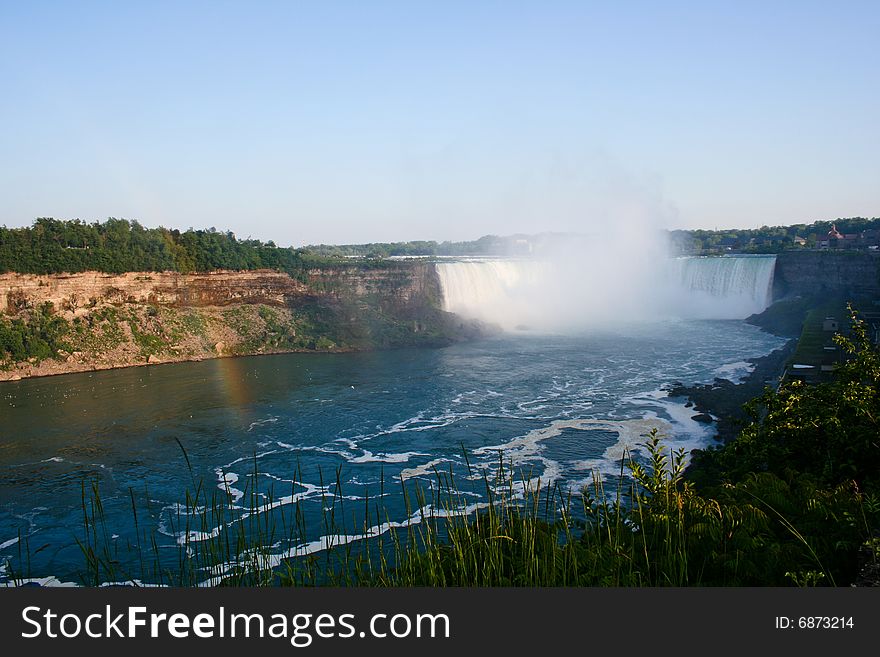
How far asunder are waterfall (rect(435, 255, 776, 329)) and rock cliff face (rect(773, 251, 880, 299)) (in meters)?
1.02

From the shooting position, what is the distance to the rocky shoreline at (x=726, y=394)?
71.5ft

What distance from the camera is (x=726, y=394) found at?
25266mm

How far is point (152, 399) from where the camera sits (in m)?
27.8

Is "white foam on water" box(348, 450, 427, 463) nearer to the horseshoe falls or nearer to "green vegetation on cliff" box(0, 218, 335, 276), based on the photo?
the horseshoe falls

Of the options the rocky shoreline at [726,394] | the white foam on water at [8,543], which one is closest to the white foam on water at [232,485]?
the white foam on water at [8,543]

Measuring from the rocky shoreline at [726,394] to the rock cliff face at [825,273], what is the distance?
22.5 meters

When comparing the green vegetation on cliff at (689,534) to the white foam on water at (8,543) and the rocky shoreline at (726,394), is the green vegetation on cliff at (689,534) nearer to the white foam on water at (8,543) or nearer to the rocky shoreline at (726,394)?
the white foam on water at (8,543)

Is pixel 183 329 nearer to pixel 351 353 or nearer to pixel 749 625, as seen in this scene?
pixel 351 353

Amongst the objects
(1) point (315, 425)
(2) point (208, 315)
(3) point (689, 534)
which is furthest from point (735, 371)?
(2) point (208, 315)

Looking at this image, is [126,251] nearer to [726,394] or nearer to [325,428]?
[325,428]

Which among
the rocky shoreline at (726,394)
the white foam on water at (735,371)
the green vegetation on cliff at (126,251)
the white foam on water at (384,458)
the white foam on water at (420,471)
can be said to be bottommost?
the white foam on water at (735,371)

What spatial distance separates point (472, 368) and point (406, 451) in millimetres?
13845

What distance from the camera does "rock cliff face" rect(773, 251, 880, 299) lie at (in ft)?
159

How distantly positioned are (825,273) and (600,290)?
1708 centimetres
